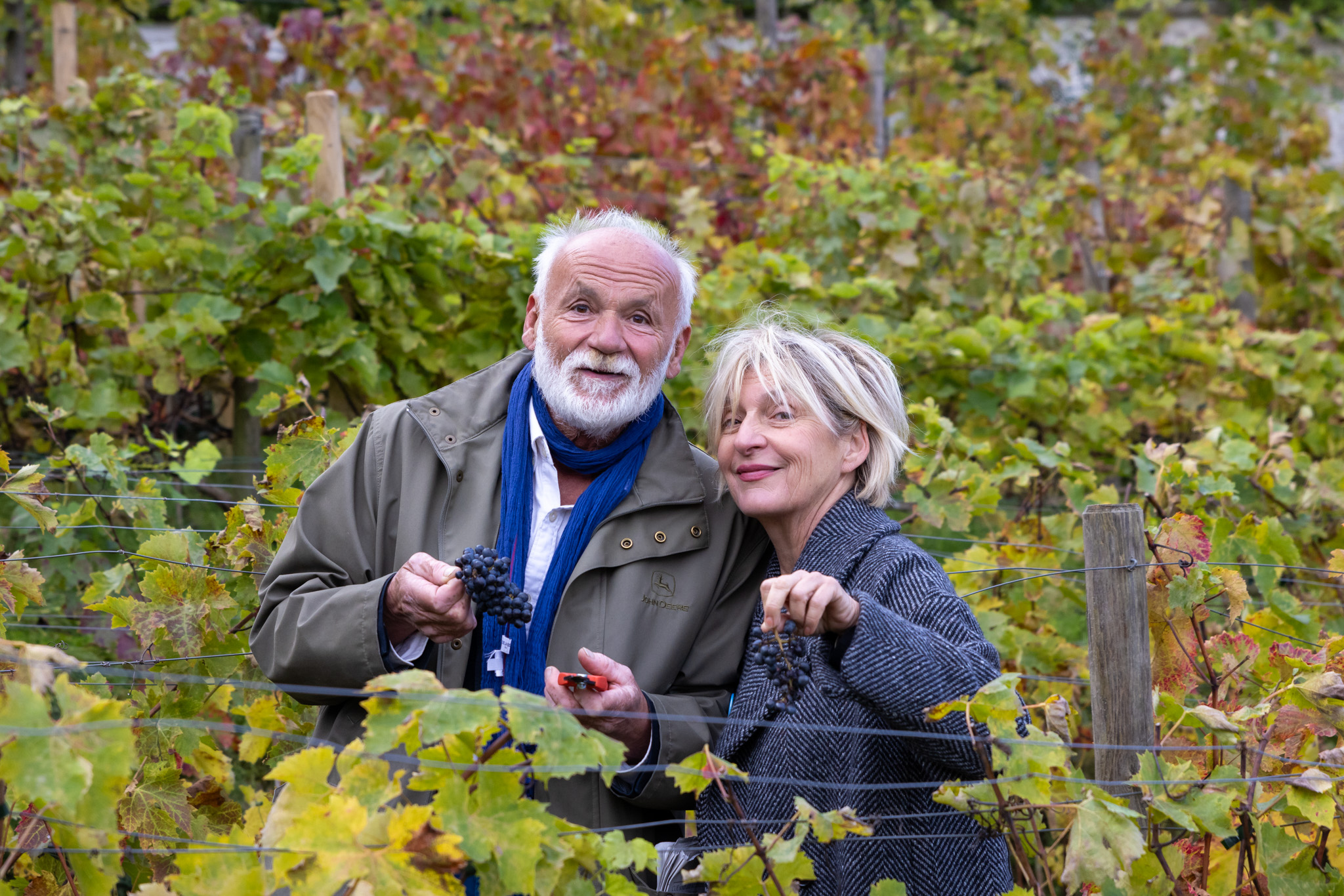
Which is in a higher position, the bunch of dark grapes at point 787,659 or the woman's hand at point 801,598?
the woman's hand at point 801,598

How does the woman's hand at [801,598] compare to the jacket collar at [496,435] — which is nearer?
the woman's hand at [801,598]

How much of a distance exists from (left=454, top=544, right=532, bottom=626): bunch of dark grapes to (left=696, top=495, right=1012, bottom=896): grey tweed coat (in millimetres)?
466

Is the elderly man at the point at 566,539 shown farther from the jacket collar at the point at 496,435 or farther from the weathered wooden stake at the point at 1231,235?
the weathered wooden stake at the point at 1231,235

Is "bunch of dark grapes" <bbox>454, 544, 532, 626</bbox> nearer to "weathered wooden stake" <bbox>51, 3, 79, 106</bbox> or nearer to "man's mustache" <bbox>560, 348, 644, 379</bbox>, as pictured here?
"man's mustache" <bbox>560, 348, 644, 379</bbox>

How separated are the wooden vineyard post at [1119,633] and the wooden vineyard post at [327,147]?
2862 mm

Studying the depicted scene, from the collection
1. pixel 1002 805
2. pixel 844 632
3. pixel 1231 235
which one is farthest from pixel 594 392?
→ pixel 1231 235

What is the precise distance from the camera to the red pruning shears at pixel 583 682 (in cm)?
189

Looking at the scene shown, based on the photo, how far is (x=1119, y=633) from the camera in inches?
81.0

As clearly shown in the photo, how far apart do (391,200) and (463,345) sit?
0.63 metres

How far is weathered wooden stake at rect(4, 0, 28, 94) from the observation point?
7.11 metres

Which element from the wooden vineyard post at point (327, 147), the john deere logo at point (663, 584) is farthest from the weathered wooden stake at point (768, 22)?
the john deere logo at point (663, 584)

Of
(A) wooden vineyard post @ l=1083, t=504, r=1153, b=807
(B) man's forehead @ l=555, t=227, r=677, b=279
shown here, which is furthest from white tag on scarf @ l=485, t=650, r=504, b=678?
(A) wooden vineyard post @ l=1083, t=504, r=1153, b=807

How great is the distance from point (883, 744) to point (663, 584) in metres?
0.50

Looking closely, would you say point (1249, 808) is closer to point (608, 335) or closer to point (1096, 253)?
point (608, 335)
